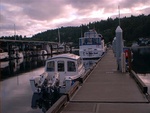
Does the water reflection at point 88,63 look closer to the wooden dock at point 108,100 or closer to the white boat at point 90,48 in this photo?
the white boat at point 90,48

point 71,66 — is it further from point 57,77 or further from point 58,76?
point 57,77

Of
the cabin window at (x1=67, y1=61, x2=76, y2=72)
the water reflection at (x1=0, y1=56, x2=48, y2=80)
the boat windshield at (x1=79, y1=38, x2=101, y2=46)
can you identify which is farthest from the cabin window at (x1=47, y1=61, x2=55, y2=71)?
the boat windshield at (x1=79, y1=38, x2=101, y2=46)

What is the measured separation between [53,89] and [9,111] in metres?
2.91

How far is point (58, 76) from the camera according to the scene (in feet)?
58.3

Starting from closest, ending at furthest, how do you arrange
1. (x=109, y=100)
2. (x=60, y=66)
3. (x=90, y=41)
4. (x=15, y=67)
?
1. (x=109, y=100)
2. (x=60, y=66)
3. (x=90, y=41)
4. (x=15, y=67)

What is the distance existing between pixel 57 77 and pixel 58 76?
0.35 m

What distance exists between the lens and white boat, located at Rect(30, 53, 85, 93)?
655 inches

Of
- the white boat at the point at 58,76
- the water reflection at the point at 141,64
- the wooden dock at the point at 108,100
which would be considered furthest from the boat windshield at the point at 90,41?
the wooden dock at the point at 108,100

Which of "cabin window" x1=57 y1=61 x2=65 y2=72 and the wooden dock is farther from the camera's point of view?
"cabin window" x1=57 y1=61 x2=65 y2=72

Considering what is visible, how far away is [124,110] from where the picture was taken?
31.3 feet

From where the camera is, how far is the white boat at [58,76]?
1662 cm

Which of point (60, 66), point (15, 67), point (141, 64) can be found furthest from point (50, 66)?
point (15, 67)

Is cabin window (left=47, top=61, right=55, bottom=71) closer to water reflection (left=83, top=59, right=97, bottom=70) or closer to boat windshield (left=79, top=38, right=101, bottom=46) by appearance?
water reflection (left=83, top=59, right=97, bottom=70)

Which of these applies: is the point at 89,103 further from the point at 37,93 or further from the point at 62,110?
the point at 37,93
